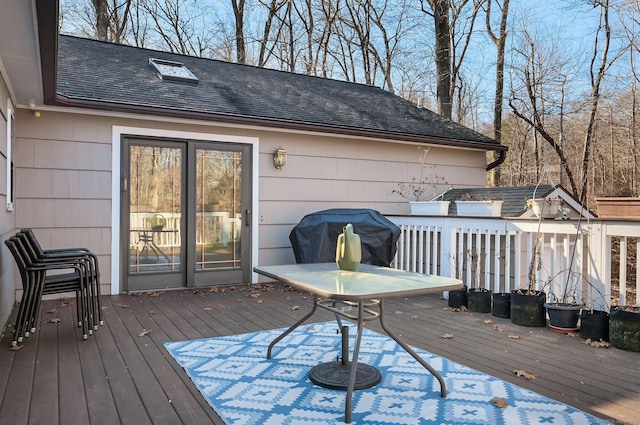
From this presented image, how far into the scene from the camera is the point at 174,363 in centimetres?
309

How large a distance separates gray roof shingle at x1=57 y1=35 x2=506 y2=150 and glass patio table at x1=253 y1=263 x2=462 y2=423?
3.46 metres

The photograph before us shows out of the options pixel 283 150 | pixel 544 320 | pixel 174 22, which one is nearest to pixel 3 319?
pixel 283 150

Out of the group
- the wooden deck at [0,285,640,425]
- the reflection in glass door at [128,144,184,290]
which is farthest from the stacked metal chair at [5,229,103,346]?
the reflection in glass door at [128,144,184,290]

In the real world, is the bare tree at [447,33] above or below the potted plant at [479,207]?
above

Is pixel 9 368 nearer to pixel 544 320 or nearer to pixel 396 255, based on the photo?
pixel 544 320

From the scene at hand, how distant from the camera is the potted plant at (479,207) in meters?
5.64

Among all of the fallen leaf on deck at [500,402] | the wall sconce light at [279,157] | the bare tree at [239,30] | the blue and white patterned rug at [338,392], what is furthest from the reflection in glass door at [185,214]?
the bare tree at [239,30]

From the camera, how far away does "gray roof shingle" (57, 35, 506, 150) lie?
18.3 ft

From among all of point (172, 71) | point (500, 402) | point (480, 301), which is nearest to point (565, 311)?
point (480, 301)

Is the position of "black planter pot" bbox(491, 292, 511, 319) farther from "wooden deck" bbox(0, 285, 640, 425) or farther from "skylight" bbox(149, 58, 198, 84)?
"skylight" bbox(149, 58, 198, 84)

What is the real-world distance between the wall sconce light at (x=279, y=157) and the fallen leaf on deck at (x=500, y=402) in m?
4.49

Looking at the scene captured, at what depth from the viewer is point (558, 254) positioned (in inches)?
177

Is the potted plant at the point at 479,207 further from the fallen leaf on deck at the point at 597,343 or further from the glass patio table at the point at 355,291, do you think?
the glass patio table at the point at 355,291

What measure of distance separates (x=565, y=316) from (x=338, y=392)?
2324mm
